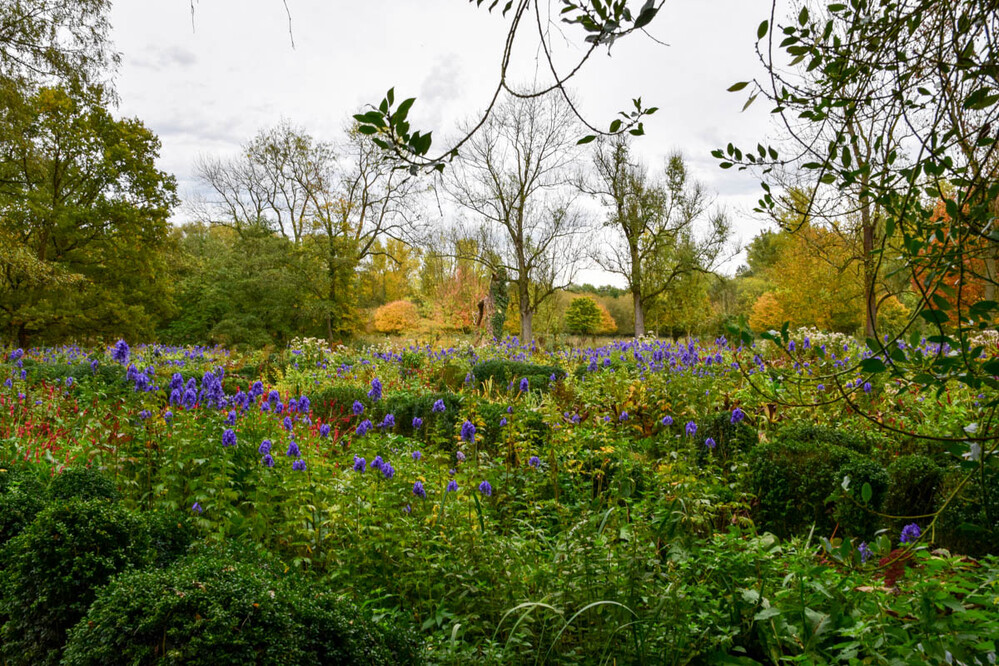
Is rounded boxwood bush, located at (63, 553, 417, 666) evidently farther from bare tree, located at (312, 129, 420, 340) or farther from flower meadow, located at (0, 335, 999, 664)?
bare tree, located at (312, 129, 420, 340)

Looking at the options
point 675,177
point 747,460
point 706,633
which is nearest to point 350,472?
point 706,633

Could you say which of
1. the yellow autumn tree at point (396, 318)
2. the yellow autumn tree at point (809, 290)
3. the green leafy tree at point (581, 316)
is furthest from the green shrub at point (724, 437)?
the green leafy tree at point (581, 316)

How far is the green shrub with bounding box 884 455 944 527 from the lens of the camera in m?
3.55

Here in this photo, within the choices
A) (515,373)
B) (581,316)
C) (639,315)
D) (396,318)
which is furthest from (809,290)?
(396,318)

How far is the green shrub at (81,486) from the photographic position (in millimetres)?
2502

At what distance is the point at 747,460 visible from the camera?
417 centimetres

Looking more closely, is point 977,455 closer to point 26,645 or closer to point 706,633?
point 706,633

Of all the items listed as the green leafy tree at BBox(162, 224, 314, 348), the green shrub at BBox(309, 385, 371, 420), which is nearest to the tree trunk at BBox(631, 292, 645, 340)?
the green leafy tree at BBox(162, 224, 314, 348)

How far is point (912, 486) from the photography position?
3607 mm

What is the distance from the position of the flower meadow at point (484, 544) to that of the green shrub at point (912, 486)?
0.01 meters

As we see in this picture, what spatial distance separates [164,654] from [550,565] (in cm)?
143

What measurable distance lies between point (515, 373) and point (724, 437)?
375 cm

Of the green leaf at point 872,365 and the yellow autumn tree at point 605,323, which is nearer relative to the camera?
the green leaf at point 872,365

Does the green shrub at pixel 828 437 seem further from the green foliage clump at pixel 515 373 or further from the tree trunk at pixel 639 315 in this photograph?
the tree trunk at pixel 639 315
